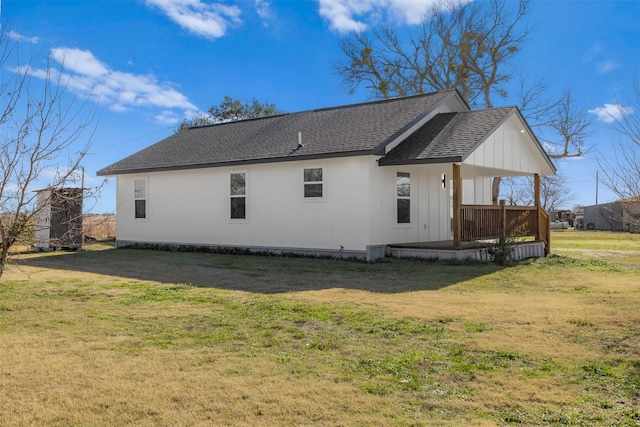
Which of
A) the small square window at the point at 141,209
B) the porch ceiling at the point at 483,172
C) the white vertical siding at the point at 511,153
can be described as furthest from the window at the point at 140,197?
the white vertical siding at the point at 511,153

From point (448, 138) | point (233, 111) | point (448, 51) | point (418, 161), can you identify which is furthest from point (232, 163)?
point (233, 111)

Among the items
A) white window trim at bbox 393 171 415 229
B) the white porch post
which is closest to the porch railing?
the white porch post

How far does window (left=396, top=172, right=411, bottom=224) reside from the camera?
13.8 m

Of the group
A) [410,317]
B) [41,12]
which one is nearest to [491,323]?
[410,317]

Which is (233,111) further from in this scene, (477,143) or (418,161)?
(477,143)

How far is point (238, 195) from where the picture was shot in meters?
15.4

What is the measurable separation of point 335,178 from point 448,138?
9.90ft

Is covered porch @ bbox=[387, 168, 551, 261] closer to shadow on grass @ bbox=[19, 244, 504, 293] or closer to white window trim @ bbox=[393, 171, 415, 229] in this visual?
shadow on grass @ bbox=[19, 244, 504, 293]

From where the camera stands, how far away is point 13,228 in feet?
20.3

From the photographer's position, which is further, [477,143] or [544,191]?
[544,191]

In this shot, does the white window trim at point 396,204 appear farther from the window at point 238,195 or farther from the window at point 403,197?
the window at point 238,195

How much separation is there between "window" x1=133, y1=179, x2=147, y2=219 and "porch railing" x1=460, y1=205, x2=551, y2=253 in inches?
431

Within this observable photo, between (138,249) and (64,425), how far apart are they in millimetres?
15124

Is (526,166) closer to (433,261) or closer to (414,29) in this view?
(433,261)
